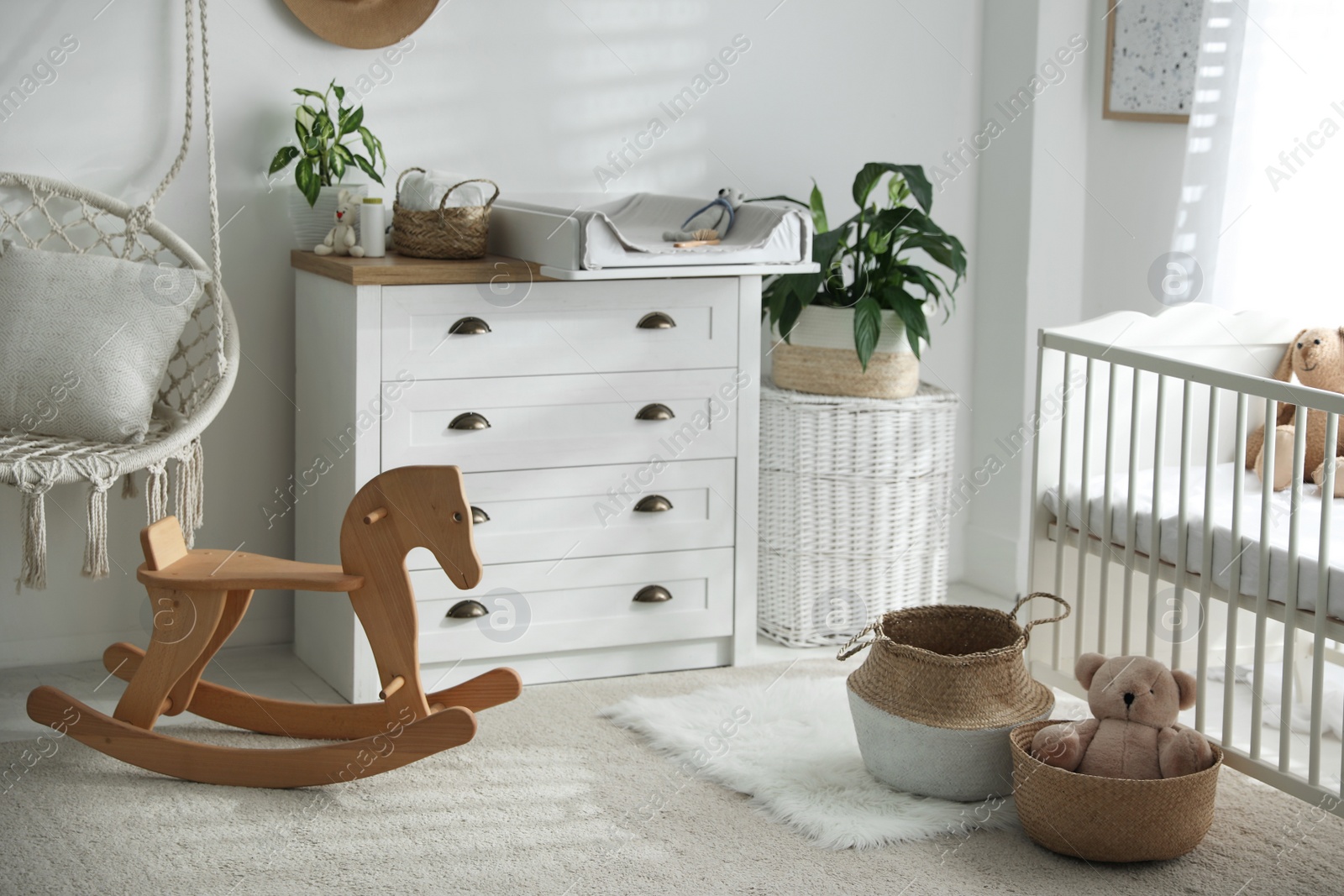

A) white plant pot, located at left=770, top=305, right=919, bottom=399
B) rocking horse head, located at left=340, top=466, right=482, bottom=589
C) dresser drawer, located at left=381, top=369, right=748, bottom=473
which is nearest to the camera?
rocking horse head, located at left=340, top=466, right=482, bottom=589

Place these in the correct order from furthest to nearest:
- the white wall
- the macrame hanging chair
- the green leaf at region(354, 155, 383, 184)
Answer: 1. the green leaf at region(354, 155, 383, 184)
2. the white wall
3. the macrame hanging chair

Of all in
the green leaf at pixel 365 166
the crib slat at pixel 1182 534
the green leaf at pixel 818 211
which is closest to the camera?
the crib slat at pixel 1182 534

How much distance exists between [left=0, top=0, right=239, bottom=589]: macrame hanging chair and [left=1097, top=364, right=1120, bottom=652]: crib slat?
5.28 ft

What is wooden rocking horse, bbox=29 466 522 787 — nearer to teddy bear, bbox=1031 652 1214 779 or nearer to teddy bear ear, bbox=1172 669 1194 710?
teddy bear, bbox=1031 652 1214 779

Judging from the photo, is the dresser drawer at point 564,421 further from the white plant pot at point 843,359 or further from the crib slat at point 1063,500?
the crib slat at point 1063,500

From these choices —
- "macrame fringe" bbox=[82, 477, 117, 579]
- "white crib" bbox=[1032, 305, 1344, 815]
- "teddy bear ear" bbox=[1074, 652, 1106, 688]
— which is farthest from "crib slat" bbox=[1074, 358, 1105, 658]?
"macrame fringe" bbox=[82, 477, 117, 579]

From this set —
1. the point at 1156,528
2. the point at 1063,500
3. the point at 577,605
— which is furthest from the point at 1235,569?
the point at 577,605

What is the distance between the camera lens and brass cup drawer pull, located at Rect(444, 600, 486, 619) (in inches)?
105

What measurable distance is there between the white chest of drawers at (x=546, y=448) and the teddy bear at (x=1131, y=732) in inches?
36.4

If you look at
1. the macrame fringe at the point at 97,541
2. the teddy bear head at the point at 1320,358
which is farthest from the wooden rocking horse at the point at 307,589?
the teddy bear head at the point at 1320,358

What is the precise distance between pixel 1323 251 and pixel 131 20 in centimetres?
242

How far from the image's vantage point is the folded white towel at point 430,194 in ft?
8.96

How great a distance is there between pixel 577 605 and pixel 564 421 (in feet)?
1.25

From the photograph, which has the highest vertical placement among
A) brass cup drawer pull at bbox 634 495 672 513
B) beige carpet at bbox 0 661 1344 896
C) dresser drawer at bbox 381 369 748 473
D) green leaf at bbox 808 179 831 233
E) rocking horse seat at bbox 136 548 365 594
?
green leaf at bbox 808 179 831 233
